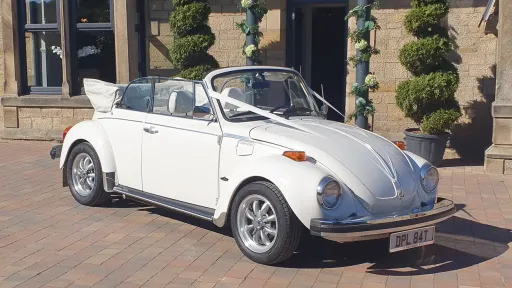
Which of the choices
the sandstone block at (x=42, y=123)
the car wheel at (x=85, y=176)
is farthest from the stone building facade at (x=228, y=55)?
the car wheel at (x=85, y=176)

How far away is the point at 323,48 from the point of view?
1347 centimetres

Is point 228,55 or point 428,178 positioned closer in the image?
point 428,178

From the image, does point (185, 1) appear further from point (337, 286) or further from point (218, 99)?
point (337, 286)

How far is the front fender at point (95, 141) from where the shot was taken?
287 inches

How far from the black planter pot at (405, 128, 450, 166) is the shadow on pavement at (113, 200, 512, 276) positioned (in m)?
3.26

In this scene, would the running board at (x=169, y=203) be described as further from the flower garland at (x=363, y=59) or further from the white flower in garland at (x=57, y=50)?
the white flower in garland at (x=57, y=50)

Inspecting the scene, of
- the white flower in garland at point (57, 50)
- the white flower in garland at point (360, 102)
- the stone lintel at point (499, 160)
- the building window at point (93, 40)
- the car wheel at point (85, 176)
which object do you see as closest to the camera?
the car wheel at point (85, 176)

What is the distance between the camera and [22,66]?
1309 cm

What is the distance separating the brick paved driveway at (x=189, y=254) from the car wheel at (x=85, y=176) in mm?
139

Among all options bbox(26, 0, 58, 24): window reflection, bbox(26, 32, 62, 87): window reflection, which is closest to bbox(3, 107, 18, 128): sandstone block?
bbox(26, 32, 62, 87): window reflection

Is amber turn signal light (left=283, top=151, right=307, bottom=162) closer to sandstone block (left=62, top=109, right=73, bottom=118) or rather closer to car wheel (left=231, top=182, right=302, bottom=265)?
car wheel (left=231, top=182, right=302, bottom=265)

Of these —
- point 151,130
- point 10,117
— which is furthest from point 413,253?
point 10,117

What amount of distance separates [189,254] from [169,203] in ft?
2.48

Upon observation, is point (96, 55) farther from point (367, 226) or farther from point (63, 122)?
point (367, 226)
